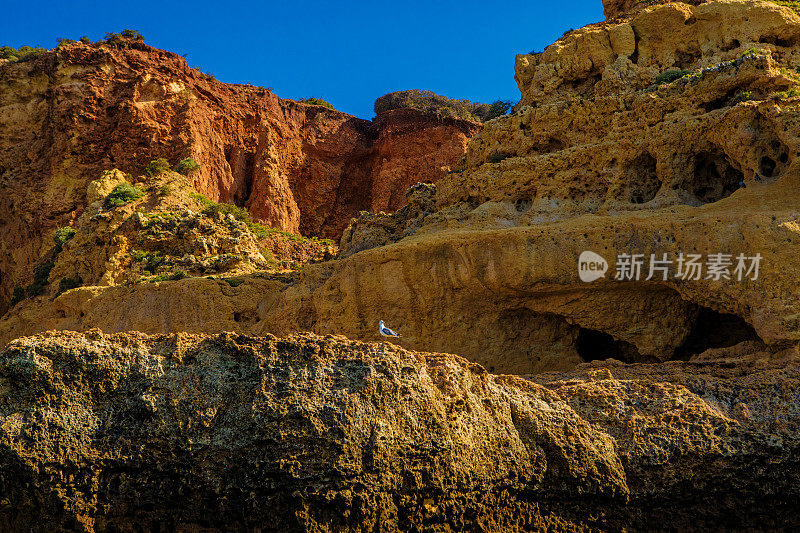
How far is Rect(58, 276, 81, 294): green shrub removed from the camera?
1973 cm

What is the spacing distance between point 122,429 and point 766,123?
11.5 metres

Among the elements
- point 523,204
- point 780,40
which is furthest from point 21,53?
point 780,40

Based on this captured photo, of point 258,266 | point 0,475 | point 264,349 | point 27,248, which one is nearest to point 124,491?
point 0,475

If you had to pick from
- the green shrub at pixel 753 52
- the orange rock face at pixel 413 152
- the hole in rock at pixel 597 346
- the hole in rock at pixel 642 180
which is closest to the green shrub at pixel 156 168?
the orange rock face at pixel 413 152

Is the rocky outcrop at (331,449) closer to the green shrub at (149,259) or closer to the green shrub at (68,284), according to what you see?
the green shrub at (149,259)

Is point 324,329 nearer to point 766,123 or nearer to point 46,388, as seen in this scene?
point 46,388

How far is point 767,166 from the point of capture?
12.5 metres

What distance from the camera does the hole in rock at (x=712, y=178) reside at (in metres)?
13.6

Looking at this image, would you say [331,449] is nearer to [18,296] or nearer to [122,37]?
[18,296]

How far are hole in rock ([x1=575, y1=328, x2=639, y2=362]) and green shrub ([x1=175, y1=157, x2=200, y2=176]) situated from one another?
1842 centimetres

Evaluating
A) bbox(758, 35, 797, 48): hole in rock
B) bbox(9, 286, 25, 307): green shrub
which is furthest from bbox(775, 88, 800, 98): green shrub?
bbox(9, 286, 25, 307): green shrub

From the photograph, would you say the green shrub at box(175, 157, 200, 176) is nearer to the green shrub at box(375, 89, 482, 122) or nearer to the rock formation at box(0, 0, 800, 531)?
the rock formation at box(0, 0, 800, 531)

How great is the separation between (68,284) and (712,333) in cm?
1665

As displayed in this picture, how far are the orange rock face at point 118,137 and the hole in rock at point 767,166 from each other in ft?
67.8
